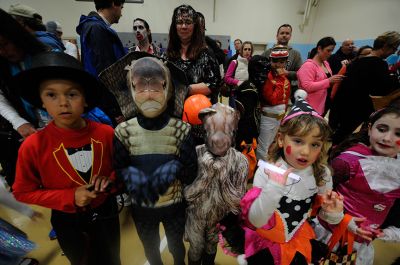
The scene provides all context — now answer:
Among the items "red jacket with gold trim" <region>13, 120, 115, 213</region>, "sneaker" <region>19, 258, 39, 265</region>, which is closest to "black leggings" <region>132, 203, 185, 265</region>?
"red jacket with gold trim" <region>13, 120, 115, 213</region>

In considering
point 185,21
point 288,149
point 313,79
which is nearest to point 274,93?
point 313,79

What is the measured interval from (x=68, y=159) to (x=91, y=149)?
10 cm

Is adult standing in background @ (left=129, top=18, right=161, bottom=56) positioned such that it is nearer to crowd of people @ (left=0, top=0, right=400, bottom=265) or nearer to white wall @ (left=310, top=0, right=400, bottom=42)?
crowd of people @ (left=0, top=0, right=400, bottom=265)

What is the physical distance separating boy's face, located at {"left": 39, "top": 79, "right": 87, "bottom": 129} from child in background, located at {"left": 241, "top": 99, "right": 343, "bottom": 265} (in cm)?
85

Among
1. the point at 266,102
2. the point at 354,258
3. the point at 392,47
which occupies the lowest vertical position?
the point at 354,258

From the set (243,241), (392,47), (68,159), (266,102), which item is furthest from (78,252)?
(392,47)

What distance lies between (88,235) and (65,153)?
1.49 ft

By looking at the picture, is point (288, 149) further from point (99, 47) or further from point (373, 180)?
point (99, 47)

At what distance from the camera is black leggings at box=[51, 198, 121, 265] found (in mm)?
1059

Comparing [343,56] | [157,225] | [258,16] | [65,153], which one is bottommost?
[157,225]

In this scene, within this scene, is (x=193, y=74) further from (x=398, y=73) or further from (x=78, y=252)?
(x=398, y=73)

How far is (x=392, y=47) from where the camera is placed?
2.19 meters

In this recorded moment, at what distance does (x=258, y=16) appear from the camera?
8312 mm

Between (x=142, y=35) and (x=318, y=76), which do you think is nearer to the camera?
(x=142, y=35)
